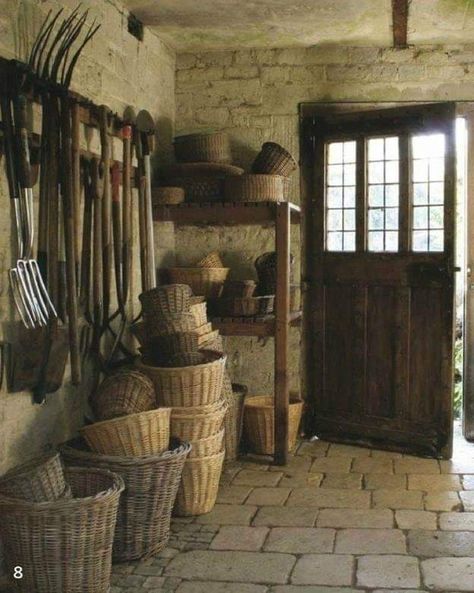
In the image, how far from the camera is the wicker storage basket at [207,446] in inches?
148

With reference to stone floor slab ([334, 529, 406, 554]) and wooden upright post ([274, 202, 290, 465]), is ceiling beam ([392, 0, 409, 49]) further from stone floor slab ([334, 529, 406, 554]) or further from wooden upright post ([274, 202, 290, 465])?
stone floor slab ([334, 529, 406, 554])

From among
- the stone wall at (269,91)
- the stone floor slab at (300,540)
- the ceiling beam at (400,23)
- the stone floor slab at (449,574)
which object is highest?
the ceiling beam at (400,23)

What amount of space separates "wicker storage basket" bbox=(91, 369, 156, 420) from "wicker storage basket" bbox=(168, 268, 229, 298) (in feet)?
4.55

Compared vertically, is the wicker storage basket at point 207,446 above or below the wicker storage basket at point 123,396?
below

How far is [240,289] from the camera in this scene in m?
4.80

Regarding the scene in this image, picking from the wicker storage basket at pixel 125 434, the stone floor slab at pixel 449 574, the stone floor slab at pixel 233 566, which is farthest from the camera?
the wicker storage basket at pixel 125 434

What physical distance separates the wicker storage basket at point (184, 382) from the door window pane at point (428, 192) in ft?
6.24

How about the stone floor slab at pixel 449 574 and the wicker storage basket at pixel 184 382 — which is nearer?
the stone floor slab at pixel 449 574

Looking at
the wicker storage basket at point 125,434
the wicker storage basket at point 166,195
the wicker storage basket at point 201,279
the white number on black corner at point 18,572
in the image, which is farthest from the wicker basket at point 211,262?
the white number on black corner at point 18,572

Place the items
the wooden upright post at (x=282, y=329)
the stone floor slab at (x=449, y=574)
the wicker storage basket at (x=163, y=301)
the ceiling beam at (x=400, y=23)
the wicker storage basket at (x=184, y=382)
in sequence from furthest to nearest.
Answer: the wooden upright post at (x=282, y=329)
the ceiling beam at (x=400, y=23)
the wicker storage basket at (x=163, y=301)
the wicker storage basket at (x=184, y=382)
the stone floor slab at (x=449, y=574)

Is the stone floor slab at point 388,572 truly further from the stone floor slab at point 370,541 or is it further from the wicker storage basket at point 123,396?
the wicker storage basket at point 123,396

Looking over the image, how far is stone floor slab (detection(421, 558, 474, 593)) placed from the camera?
297cm

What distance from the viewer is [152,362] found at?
395 centimetres

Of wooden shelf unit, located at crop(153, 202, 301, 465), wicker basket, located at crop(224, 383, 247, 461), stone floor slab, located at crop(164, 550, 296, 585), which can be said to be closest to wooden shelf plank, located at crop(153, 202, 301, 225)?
wooden shelf unit, located at crop(153, 202, 301, 465)
